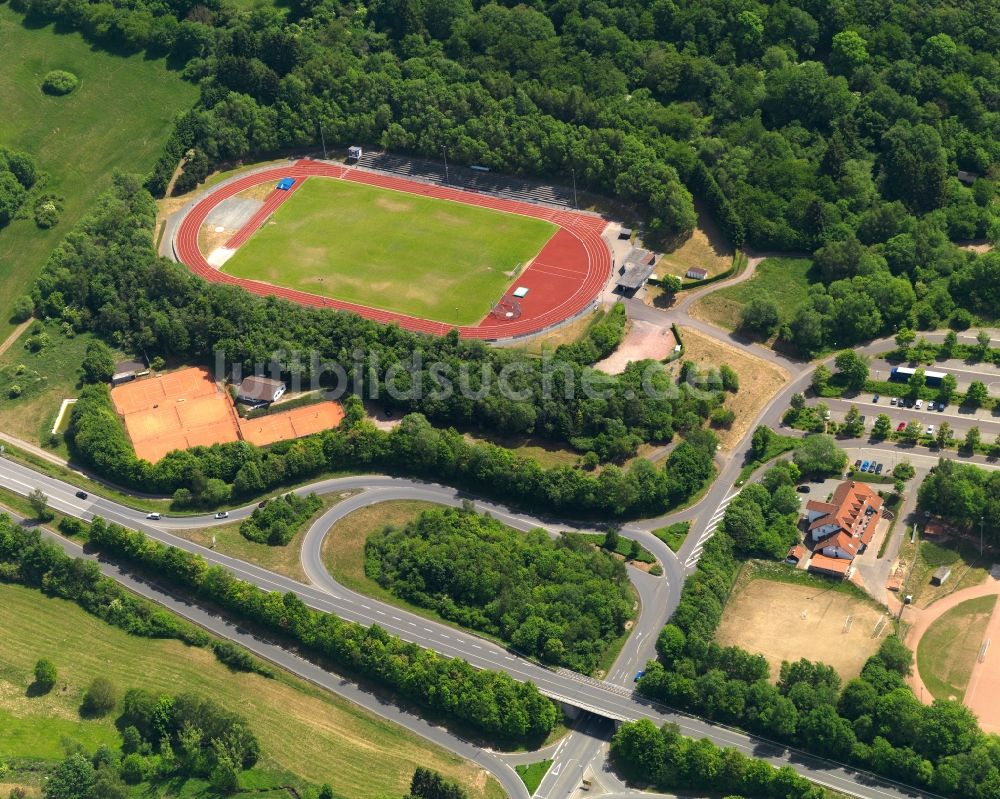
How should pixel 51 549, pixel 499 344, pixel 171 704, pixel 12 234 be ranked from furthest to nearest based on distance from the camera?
pixel 12 234, pixel 499 344, pixel 51 549, pixel 171 704

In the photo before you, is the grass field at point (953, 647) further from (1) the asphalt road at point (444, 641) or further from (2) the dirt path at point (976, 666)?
(1) the asphalt road at point (444, 641)

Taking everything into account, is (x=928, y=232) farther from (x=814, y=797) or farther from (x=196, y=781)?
(x=196, y=781)

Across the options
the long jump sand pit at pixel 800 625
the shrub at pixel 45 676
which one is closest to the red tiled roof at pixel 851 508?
the long jump sand pit at pixel 800 625

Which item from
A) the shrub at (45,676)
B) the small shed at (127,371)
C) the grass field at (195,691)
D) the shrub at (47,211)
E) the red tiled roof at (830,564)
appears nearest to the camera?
the grass field at (195,691)

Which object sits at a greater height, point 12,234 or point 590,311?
point 590,311

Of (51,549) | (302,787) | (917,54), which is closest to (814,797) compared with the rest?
(302,787)

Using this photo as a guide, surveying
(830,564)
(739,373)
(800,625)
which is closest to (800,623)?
(800,625)

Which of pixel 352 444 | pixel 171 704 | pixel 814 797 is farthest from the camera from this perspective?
pixel 352 444
